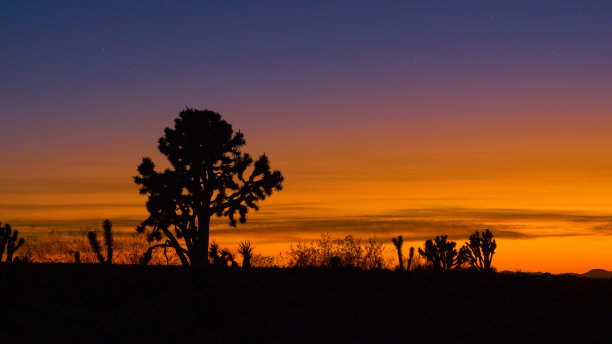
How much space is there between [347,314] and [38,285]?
924 cm

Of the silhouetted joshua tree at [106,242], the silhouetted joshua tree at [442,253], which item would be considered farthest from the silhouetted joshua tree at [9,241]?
the silhouetted joshua tree at [442,253]

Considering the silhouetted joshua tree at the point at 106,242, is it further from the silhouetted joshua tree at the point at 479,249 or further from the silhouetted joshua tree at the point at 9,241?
the silhouetted joshua tree at the point at 479,249

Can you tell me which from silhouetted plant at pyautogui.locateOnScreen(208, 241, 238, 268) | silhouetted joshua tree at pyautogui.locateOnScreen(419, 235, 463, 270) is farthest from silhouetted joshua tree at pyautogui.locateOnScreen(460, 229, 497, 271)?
silhouetted plant at pyautogui.locateOnScreen(208, 241, 238, 268)

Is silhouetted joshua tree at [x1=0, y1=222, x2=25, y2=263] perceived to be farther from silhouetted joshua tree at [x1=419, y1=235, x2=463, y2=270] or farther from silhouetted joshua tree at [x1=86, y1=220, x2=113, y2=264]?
silhouetted joshua tree at [x1=419, y1=235, x2=463, y2=270]

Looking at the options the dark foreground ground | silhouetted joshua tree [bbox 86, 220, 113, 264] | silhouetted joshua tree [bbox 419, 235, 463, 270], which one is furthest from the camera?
silhouetted joshua tree [bbox 419, 235, 463, 270]

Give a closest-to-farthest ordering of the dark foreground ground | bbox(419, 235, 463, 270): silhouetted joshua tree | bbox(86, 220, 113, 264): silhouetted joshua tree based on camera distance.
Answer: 1. the dark foreground ground
2. bbox(86, 220, 113, 264): silhouetted joshua tree
3. bbox(419, 235, 463, 270): silhouetted joshua tree

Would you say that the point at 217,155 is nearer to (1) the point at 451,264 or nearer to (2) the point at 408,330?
(1) the point at 451,264

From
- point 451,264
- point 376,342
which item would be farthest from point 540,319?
point 451,264

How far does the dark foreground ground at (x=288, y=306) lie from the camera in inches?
554

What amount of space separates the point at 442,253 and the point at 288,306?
27.1 meters

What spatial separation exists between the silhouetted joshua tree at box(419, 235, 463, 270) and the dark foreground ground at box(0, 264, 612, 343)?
20.3m

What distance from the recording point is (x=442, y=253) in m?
41.4

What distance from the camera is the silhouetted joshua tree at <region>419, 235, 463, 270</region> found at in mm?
40969

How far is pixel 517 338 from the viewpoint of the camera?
1444 cm
